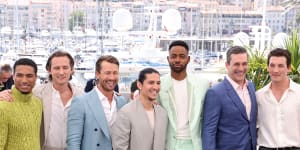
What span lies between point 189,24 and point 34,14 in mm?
5210

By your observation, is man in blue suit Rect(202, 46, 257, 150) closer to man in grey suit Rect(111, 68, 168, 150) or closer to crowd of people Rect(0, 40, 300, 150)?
crowd of people Rect(0, 40, 300, 150)

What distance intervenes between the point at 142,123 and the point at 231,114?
1.80 ft

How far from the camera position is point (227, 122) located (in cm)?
280

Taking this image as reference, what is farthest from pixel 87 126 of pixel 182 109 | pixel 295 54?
pixel 295 54

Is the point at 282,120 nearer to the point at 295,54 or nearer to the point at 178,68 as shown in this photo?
the point at 178,68

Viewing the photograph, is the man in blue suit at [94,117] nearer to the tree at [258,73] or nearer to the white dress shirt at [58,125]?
the white dress shirt at [58,125]

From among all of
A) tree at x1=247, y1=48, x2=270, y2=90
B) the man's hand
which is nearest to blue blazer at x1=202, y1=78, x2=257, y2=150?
the man's hand

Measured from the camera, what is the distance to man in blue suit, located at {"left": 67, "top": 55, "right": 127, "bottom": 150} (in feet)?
8.62

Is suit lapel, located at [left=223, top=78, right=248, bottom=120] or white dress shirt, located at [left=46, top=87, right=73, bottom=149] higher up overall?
suit lapel, located at [left=223, top=78, right=248, bottom=120]

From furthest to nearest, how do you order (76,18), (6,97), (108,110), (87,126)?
1. (76,18)
2. (108,110)
3. (87,126)
4. (6,97)

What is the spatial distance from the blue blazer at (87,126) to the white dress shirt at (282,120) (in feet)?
3.27

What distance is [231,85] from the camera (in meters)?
2.86

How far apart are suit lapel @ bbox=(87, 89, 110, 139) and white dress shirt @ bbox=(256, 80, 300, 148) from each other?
1.00 meters

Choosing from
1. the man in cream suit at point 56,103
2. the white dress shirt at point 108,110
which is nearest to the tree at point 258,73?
the white dress shirt at point 108,110
